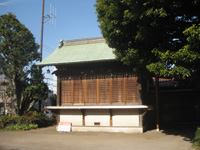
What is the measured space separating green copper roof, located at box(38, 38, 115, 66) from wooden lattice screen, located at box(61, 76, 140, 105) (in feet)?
5.00

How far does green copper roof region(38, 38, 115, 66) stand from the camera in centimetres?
1397

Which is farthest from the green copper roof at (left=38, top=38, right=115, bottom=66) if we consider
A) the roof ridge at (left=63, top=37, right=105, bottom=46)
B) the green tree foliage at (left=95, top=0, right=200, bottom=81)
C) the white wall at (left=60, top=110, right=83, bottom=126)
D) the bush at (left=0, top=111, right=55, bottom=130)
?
the bush at (left=0, top=111, right=55, bottom=130)

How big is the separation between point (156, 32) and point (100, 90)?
21.1 ft

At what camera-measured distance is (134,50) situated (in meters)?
10.1

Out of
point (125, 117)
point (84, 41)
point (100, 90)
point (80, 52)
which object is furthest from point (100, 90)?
point (84, 41)

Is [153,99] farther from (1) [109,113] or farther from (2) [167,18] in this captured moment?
(2) [167,18]

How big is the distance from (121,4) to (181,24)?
2.89 m

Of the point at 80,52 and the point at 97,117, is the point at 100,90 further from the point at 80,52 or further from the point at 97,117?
the point at 80,52

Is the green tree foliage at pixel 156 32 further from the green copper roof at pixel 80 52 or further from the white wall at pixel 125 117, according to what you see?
the white wall at pixel 125 117

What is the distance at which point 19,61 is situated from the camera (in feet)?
57.5

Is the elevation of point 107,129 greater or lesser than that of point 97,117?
lesser

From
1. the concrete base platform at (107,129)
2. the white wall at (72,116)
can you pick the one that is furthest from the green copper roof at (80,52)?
the concrete base platform at (107,129)

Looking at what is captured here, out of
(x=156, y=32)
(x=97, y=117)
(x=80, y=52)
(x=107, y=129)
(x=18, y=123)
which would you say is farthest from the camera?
(x=18, y=123)

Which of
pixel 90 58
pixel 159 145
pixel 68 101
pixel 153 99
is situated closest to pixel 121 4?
pixel 90 58
